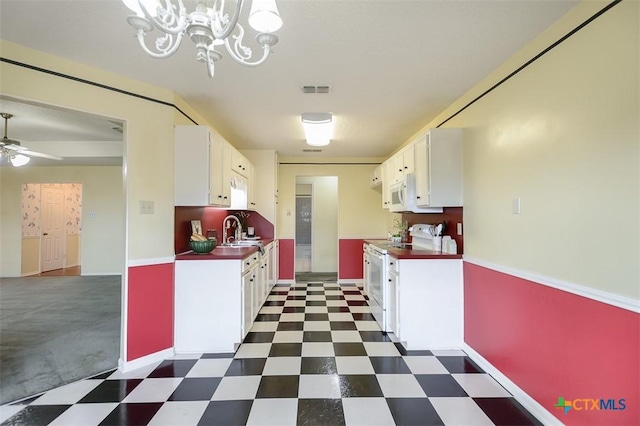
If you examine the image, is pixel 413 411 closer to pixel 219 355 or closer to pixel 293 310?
pixel 219 355

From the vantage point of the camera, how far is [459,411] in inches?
76.1

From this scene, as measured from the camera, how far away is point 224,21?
50.3 inches

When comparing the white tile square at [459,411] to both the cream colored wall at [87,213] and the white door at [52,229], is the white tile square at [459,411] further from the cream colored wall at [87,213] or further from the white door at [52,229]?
the white door at [52,229]

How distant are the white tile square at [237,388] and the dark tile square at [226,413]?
0.06m

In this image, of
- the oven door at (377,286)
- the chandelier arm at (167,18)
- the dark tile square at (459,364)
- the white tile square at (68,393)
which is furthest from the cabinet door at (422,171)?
the white tile square at (68,393)

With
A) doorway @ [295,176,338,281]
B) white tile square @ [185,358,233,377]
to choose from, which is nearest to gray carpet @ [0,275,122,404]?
white tile square @ [185,358,233,377]

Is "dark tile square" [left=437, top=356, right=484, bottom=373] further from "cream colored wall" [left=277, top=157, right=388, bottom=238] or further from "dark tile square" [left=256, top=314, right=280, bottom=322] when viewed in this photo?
"cream colored wall" [left=277, top=157, right=388, bottom=238]

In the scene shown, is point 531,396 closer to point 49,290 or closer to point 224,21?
point 224,21

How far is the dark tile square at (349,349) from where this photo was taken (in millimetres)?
2762

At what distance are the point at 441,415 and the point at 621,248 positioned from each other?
4.47 ft

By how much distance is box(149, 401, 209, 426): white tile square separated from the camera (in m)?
1.84

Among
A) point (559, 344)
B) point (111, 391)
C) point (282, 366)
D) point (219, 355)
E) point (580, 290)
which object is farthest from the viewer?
point (219, 355)

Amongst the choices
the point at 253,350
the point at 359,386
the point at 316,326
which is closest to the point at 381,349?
the point at 359,386

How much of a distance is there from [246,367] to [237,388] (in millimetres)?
313
